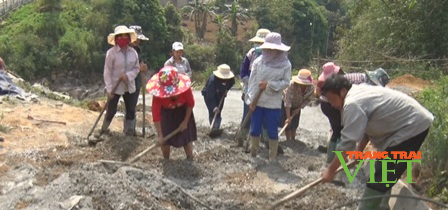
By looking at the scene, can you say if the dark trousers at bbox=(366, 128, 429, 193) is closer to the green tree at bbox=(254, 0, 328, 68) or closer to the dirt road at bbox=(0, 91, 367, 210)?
the dirt road at bbox=(0, 91, 367, 210)

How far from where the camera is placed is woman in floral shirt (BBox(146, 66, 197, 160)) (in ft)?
19.6

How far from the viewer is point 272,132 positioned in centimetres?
647

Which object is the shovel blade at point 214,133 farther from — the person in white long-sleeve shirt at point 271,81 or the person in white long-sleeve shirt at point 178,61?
the person in white long-sleeve shirt at point 271,81

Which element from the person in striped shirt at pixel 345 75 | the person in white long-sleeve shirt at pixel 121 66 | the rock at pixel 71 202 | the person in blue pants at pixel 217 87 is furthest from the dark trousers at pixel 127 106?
the rock at pixel 71 202

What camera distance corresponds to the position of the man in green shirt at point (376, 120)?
3902 mm

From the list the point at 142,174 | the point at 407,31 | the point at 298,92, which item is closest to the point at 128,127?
the point at 298,92

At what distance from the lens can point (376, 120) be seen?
4.05 m

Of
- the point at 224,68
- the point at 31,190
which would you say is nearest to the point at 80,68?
the point at 224,68

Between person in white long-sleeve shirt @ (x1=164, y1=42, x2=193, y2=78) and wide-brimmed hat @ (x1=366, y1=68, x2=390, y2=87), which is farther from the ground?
wide-brimmed hat @ (x1=366, y1=68, x2=390, y2=87)

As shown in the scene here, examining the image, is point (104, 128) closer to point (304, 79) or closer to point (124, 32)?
point (124, 32)

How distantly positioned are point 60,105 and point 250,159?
15.5 feet

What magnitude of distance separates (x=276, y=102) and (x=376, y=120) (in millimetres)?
2439

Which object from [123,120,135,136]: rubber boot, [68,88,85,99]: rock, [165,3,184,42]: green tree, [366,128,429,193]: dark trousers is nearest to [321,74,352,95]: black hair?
[366,128,429,193]: dark trousers

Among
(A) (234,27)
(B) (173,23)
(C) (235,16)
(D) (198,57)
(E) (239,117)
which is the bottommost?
(D) (198,57)
